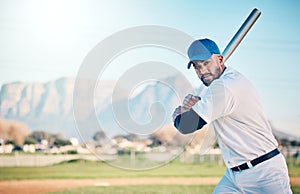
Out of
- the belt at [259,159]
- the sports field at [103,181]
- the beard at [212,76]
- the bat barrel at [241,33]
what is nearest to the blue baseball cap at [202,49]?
the beard at [212,76]

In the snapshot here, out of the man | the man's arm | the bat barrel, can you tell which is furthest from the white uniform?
the bat barrel

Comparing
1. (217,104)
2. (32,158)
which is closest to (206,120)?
(217,104)

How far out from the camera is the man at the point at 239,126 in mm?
3779

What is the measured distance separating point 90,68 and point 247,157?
240 centimetres

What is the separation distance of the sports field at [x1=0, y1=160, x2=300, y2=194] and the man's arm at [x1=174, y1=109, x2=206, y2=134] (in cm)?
1141

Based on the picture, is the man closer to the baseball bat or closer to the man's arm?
the man's arm

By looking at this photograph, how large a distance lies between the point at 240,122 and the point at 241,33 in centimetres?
125

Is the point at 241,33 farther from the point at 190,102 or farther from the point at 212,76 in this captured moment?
the point at 190,102

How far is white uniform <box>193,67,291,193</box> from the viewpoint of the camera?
3795 millimetres

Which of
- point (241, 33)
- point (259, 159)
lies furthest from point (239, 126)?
point (241, 33)

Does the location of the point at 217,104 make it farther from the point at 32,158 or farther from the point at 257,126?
the point at 32,158

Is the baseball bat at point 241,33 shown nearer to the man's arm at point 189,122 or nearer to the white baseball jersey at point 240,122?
the white baseball jersey at point 240,122

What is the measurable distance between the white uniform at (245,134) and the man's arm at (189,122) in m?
0.16

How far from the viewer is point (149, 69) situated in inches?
218
